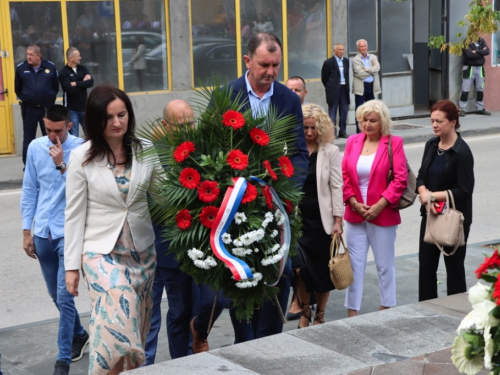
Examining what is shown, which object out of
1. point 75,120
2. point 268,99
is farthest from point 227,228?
point 75,120

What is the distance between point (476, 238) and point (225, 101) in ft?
19.0

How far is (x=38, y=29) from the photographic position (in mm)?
16938

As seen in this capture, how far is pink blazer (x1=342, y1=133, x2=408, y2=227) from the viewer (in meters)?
7.07

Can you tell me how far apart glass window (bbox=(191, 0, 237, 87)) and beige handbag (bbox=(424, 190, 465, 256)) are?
12.3 m

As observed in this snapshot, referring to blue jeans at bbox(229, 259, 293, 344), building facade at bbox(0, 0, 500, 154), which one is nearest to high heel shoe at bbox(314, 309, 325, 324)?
blue jeans at bbox(229, 259, 293, 344)

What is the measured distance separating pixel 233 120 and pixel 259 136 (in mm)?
187

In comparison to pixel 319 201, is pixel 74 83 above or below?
above

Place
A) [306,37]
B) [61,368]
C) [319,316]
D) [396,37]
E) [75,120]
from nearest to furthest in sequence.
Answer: [61,368] → [319,316] → [75,120] → [306,37] → [396,37]

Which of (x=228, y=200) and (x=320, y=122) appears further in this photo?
(x=320, y=122)

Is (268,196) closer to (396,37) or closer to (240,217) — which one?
(240,217)

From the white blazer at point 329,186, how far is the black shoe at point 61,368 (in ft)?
7.57

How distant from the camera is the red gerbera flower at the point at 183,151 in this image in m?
5.03

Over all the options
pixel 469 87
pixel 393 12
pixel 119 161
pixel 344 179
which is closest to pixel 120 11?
pixel 393 12

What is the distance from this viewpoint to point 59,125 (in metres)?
6.22
